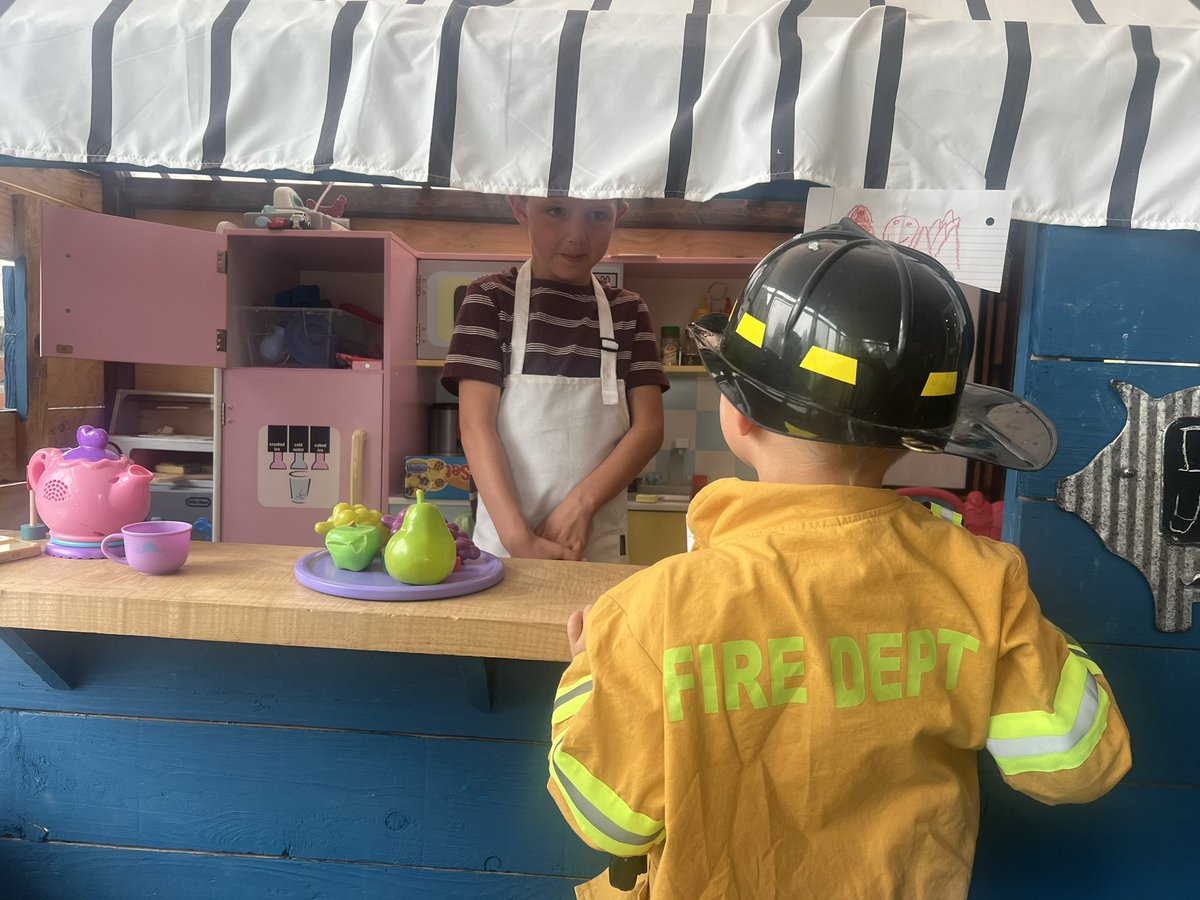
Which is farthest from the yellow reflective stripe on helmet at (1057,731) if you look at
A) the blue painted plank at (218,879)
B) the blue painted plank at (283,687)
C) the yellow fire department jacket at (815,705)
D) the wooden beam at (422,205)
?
the wooden beam at (422,205)

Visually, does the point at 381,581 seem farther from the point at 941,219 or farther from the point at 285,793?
the point at 941,219

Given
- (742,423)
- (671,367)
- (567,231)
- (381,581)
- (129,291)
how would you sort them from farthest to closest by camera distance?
(671,367)
(129,291)
(567,231)
(381,581)
(742,423)

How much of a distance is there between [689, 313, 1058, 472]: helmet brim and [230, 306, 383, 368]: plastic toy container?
277 cm

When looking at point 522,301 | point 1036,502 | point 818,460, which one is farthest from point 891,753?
point 522,301

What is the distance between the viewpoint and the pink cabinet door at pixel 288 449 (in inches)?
130

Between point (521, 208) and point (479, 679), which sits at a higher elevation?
point (521, 208)

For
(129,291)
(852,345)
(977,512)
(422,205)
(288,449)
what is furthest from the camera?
(422,205)

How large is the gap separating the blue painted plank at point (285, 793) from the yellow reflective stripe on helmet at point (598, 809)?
0.58 metres

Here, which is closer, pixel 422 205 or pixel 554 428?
pixel 554 428

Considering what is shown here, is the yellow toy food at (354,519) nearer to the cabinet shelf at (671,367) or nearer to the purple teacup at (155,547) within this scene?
the purple teacup at (155,547)

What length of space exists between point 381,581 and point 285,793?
0.48 m

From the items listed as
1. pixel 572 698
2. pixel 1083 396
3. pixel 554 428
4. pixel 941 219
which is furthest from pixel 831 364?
pixel 554 428

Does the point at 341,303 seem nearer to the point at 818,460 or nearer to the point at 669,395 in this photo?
the point at 669,395

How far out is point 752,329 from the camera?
79 centimetres
